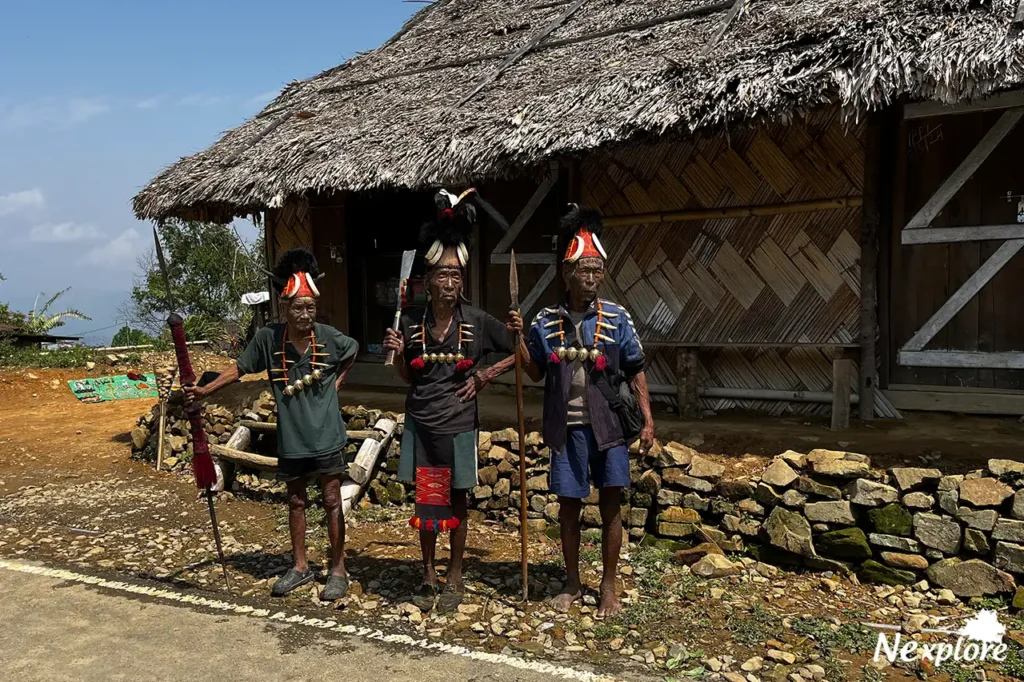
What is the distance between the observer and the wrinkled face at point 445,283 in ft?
13.2

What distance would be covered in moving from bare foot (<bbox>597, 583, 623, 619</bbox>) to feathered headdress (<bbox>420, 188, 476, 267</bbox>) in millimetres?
1838

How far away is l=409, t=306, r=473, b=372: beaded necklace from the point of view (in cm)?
405

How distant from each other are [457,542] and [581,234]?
5.79 feet

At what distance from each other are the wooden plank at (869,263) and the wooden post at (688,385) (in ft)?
4.09

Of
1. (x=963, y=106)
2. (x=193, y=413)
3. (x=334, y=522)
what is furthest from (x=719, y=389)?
(x=193, y=413)

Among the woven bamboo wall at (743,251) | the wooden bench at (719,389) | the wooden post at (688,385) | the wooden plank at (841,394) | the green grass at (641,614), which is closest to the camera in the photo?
the green grass at (641,614)

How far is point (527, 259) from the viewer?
768cm

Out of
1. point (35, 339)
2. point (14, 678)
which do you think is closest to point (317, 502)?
point (14, 678)

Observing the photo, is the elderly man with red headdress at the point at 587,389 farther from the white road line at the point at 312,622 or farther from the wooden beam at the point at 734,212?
the wooden beam at the point at 734,212

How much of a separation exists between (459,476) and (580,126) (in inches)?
117

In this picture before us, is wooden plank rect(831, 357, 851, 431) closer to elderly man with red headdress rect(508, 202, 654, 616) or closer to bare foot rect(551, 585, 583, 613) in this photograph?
elderly man with red headdress rect(508, 202, 654, 616)

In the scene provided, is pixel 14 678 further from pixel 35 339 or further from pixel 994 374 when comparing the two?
pixel 35 339

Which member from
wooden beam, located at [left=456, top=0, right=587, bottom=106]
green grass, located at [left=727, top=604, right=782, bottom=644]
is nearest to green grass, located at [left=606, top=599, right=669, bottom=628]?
green grass, located at [left=727, top=604, right=782, bottom=644]

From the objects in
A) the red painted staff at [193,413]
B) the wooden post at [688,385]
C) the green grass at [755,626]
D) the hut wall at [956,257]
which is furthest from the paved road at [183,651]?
the hut wall at [956,257]
